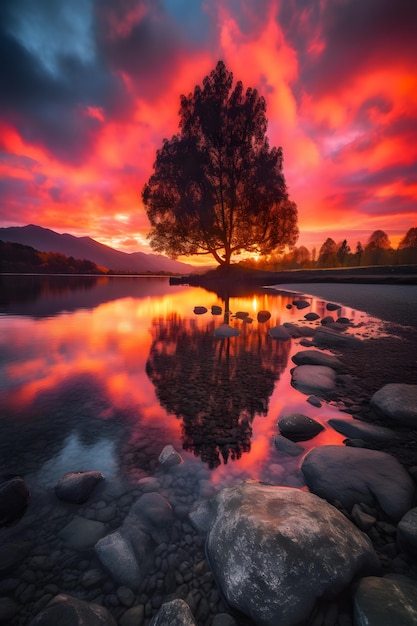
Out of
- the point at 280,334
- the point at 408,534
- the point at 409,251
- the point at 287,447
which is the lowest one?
the point at 280,334

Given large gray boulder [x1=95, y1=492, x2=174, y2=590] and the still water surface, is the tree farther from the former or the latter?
large gray boulder [x1=95, y1=492, x2=174, y2=590]

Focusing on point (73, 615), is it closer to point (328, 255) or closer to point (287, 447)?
point (287, 447)

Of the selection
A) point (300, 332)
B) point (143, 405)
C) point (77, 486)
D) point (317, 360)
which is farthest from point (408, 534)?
point (300, 332)

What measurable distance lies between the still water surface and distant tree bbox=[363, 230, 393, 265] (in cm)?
6829

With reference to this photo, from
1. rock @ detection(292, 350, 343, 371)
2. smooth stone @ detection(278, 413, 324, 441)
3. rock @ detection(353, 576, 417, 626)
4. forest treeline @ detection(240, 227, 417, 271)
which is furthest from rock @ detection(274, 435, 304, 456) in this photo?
forest treeline @ detection(240, 227, 417, 271)

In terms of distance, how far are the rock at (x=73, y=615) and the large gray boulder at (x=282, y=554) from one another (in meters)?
0.71

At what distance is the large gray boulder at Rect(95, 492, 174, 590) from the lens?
1759 mm

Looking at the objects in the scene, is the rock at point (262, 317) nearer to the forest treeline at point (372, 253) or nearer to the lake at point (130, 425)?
the lake at point (130, 425)

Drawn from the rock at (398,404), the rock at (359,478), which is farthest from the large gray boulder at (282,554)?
the rock at (398,404)

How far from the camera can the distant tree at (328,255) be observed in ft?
244

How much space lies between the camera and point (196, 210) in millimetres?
27203

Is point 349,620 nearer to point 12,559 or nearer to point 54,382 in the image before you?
point 12,559

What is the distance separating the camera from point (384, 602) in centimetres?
143

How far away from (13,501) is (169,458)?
136 cm
